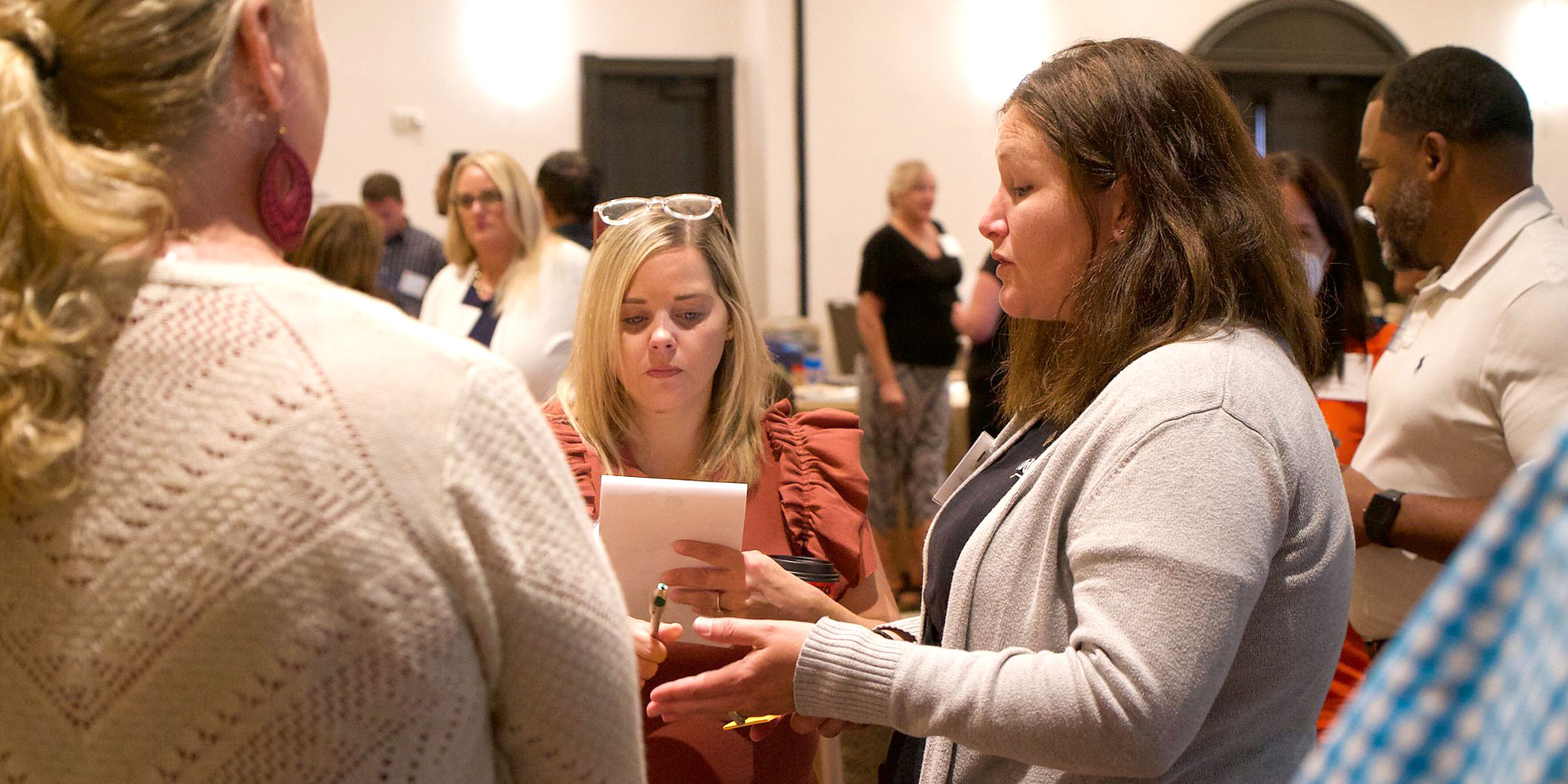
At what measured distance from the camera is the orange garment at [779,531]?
1.69m

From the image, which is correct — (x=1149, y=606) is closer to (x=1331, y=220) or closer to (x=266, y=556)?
(x=266, y=556)

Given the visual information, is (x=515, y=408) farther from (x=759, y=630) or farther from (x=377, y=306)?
(x=759, y=630)

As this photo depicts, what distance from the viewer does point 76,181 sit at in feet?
2.29

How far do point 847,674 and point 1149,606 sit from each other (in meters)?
0.33

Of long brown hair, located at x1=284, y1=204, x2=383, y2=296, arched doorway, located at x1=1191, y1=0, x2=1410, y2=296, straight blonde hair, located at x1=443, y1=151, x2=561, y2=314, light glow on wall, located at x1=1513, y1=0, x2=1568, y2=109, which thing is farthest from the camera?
arched doorway, located at x1=1191, y1=0, x2=1410, y2=296

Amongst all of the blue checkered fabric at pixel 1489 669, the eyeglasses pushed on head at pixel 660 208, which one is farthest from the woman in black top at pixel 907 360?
the blue checkered fabric at pixel 1489 669

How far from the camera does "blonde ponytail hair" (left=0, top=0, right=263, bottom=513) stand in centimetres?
68

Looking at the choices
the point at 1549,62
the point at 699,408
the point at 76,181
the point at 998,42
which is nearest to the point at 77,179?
the point at 76,181

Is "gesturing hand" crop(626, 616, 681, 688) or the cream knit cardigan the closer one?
the cream knit cardigan

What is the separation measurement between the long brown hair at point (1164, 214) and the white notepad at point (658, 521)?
44 cm

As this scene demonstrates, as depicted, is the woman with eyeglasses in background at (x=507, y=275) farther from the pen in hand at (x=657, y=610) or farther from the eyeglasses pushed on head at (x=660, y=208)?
the pen in hand at (x=657, y=610)

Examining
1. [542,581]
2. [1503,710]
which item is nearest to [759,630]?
[542,581]

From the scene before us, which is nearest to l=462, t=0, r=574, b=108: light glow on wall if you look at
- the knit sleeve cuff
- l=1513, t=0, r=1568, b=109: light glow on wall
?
l=1513, t=0, r=1568, b=109: light glow on wall

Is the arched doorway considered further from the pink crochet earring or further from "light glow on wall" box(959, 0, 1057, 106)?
the pink crochet earring
